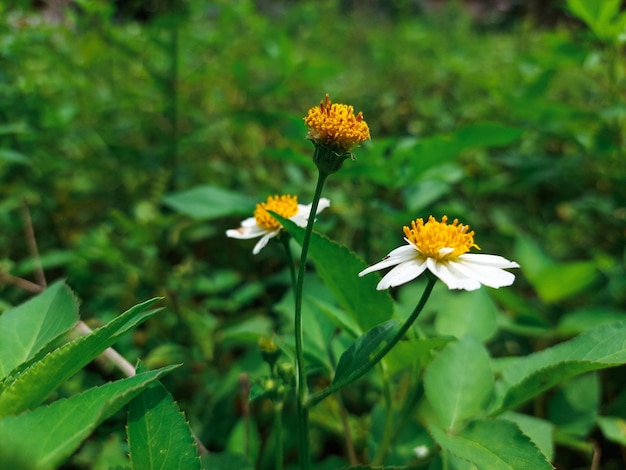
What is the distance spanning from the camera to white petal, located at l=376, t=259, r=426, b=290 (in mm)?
597

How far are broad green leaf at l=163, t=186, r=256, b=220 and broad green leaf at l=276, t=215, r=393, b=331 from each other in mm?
513

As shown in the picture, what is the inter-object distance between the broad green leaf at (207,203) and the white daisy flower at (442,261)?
0.59 m

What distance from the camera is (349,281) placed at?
0.72 metres

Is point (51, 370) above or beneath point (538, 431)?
above

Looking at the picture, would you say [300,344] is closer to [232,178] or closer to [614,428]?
[614,428]

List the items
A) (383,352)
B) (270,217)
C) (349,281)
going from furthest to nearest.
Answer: (270,217) < (349,281) < (383,352)

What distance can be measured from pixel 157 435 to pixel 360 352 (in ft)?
0.77

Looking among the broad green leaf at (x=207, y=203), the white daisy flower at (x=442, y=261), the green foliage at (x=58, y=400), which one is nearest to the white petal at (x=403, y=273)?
the white daisy flower at (x=442, y=261)

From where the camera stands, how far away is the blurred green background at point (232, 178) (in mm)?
1263

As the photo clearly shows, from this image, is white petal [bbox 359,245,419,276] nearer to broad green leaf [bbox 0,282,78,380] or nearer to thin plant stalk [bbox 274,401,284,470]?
thin plant stalk [bbox 274,401,284,470]

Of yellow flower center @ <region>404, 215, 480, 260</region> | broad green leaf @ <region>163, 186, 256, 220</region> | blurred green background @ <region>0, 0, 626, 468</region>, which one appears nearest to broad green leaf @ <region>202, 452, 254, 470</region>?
blurred green background @ <region>0, 0, 626, 468</region>

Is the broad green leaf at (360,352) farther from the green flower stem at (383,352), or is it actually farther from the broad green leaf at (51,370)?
the broad green leaf at (51,370)

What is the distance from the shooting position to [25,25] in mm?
1585

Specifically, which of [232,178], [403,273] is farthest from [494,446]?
[232,178]
